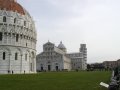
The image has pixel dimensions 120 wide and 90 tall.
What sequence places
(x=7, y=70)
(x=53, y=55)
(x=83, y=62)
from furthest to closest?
(x=83, y=62) < (x=53, y=55) < (x=7, y=70)

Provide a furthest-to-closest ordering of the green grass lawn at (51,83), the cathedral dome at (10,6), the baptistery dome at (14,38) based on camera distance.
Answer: the cathedral dome at (10,6), the baptistery dome at (14,38), the green grass lawn at (51,83)

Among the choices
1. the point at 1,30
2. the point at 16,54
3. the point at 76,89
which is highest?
the point at 1,30

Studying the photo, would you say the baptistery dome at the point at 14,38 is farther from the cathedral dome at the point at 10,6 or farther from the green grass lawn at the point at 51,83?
the green grass lawn at the point at 51,83

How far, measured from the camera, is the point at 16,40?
6731 cm

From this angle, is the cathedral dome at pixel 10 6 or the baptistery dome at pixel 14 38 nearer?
the baptistery dome at pixel 14 38

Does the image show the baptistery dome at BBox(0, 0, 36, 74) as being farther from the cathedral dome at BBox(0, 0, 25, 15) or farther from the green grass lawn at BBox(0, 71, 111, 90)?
the green grass lawn at BBox(0, 71, 111, 90)

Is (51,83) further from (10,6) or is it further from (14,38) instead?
(10,6)

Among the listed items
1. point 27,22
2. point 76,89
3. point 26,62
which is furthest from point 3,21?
point 76,89

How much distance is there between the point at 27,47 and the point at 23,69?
241 inches

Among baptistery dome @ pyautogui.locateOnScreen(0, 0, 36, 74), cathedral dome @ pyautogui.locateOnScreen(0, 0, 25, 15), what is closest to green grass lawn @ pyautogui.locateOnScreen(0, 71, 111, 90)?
baptistery dome @ pyautogui.locateOnScreen(0, 0, 36, 74)

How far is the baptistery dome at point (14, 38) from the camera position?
6525 centimetres

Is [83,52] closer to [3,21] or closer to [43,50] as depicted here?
[43,50]

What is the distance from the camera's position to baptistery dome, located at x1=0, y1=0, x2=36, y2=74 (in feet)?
214

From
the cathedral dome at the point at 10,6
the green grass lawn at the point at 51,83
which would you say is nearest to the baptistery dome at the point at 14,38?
the cathedral dome at the point at 10,6
